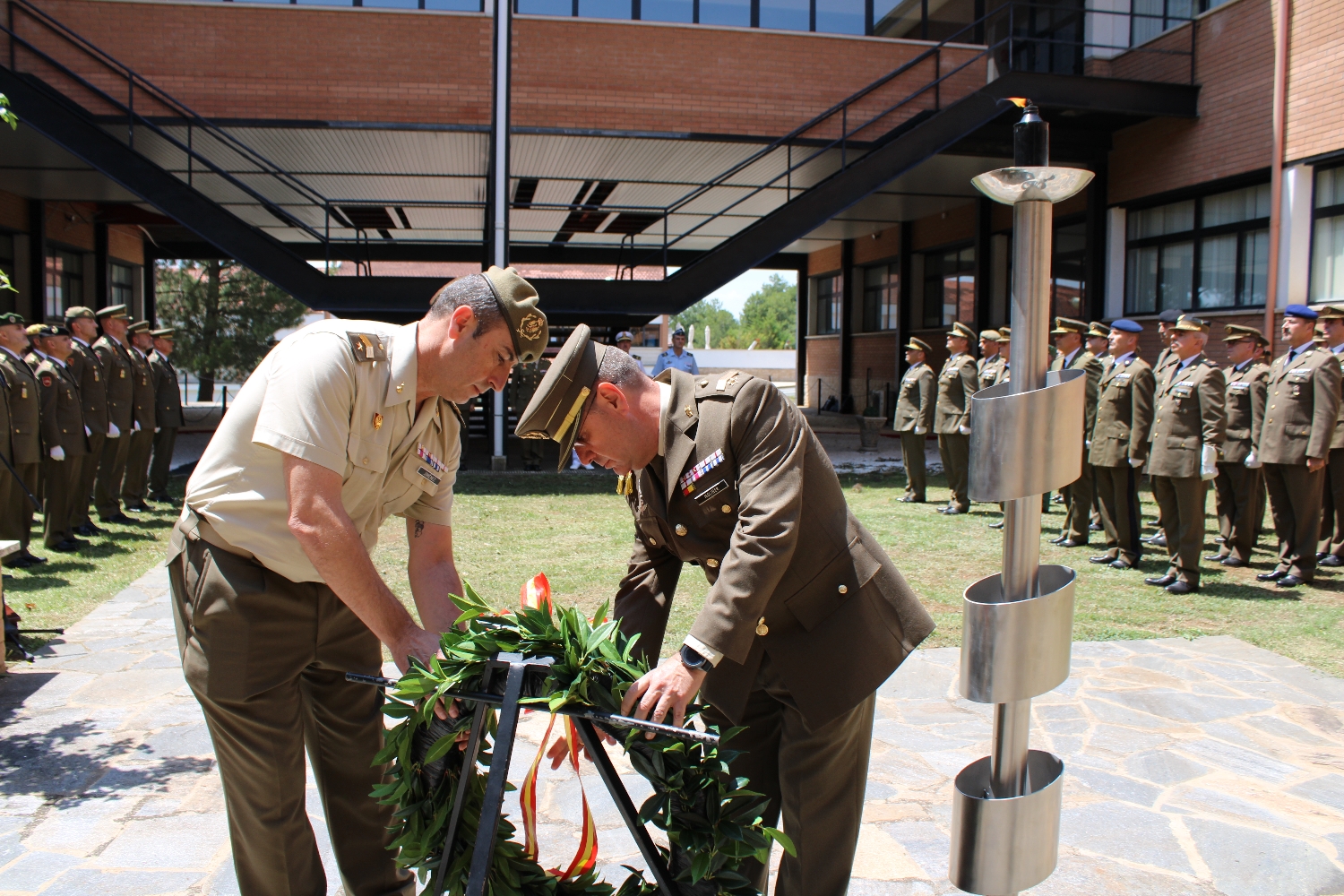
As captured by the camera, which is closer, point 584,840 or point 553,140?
point 584,840

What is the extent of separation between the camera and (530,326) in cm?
257

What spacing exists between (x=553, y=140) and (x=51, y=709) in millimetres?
11816

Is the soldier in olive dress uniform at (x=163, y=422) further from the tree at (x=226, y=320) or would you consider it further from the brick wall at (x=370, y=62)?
the tree at (x=226, y=320)

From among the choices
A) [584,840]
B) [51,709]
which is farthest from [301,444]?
[51,709]

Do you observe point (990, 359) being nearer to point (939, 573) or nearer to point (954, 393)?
point (954, 393)

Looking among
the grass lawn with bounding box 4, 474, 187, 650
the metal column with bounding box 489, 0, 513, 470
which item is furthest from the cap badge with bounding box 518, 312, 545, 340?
the metal column with bounding box 489, 0, 513, 470

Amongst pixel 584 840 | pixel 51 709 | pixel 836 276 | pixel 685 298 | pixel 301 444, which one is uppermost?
pixel 836 276

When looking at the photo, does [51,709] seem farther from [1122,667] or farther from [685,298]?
[685,298]

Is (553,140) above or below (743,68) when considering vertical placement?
below

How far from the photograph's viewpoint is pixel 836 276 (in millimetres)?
28078

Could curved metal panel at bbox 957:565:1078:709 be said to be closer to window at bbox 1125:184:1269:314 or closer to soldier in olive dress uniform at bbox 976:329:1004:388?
soldier in olive dress uniform at bbox 976:329:1004:388

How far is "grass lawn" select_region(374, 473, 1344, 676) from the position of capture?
666 centimetres

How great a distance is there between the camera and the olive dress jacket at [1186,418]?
8078 mm

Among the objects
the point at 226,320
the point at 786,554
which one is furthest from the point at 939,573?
the point at 226,320
